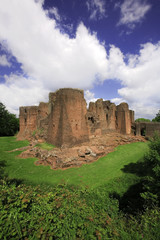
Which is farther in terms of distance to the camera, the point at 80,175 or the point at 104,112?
the point at 104,112

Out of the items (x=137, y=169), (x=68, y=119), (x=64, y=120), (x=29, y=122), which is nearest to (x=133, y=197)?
(x=137, y=169)

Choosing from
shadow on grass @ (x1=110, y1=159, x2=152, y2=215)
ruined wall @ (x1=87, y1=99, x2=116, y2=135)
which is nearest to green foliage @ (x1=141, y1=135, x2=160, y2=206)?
shadow on grass @ (x1=110, y1=159, x2=152, y2=215)

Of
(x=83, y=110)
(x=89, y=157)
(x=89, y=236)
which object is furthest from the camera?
(x=83, y=110)

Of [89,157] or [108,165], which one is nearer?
[108,165]

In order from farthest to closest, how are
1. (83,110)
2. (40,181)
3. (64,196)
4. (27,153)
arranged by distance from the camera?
(83,110) < (27,153) < (40,181) < (64,196)

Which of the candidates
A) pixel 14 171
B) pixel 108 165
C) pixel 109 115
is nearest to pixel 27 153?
pixel 14 171

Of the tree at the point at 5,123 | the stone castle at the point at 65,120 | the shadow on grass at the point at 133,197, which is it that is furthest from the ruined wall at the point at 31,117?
the shadow on grass at the point at 133,197

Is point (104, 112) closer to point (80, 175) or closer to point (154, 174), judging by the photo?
point (80, 175)

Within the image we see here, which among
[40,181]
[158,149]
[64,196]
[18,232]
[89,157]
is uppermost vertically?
[158,149]

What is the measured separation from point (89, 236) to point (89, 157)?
1186 centimetres

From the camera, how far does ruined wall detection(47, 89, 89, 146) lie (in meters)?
17.0

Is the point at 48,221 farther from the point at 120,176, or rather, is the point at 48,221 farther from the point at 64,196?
the point at 120,176

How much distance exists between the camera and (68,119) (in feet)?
56.6

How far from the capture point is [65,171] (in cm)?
1093
